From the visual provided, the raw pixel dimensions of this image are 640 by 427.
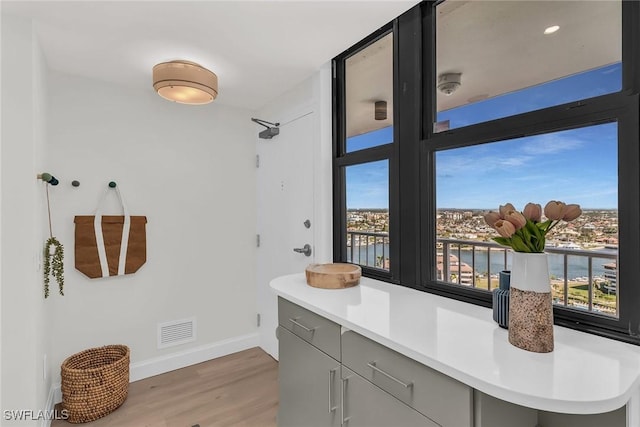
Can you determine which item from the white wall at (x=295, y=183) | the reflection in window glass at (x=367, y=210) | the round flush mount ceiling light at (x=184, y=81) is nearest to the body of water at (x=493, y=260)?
the reflection in window glass at (x=367, y=210)

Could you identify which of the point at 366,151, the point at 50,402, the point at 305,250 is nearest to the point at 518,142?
the point at 366,151

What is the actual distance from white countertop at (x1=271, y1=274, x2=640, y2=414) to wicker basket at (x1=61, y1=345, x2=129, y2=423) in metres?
1.57

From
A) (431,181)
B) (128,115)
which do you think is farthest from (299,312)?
(128,115)

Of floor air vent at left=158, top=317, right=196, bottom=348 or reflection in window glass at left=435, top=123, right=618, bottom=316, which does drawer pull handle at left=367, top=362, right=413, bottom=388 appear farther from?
floor air vent at left=158, top=317, right=196, bottom=348

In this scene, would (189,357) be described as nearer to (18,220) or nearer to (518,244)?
(18,220)

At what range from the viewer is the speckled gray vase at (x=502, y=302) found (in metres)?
1.11

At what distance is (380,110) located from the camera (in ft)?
6.63

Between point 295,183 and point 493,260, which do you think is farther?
point 295,183

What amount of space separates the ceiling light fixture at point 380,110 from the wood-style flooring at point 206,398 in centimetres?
202

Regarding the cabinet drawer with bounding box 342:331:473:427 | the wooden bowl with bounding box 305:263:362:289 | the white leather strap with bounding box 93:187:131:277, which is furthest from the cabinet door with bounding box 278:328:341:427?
the white leather strap with bounding box 93:187:131:277

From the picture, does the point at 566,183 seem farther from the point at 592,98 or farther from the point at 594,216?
the point at 592,98

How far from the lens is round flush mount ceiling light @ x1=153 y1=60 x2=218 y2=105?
2.00 meters

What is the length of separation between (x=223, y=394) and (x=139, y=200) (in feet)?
5.28

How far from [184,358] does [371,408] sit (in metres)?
2.14
